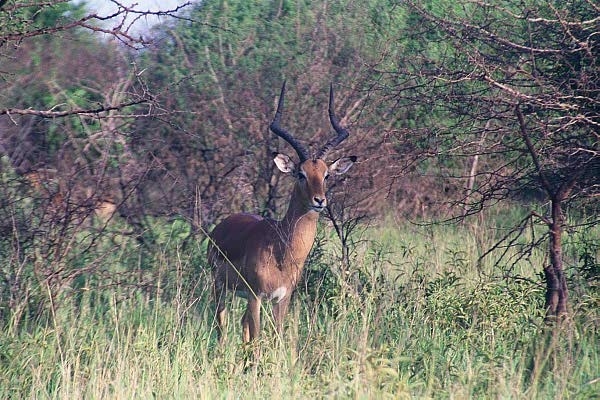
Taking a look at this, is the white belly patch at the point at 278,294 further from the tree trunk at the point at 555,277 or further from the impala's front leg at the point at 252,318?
the tree trunk at the point at 555,277

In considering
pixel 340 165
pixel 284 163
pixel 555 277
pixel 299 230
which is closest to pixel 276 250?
pixel 299 230

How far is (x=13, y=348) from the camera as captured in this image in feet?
16.3

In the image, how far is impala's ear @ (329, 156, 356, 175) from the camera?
725cm

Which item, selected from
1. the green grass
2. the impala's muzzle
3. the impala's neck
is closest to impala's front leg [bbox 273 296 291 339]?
the green grass

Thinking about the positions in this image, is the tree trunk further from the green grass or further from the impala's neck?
the impala's neck

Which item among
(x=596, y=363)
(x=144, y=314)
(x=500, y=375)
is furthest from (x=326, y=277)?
(x=500, y=375)

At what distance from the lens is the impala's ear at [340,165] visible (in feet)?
23.8

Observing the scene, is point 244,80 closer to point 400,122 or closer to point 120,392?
point 400,122

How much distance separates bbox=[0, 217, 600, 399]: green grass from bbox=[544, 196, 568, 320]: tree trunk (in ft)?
0.49

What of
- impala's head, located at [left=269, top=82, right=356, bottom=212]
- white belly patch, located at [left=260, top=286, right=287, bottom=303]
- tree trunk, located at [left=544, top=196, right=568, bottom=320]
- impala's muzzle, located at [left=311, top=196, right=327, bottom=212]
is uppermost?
impala's head, located at [left=269, top=82, right=356, bottom=212]

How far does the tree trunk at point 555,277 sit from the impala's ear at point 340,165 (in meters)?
1.90

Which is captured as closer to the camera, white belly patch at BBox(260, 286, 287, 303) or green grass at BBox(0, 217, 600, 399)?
green grass at BBox(0, 217, 600, 399)

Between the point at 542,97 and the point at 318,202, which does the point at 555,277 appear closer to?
the point at 542,97

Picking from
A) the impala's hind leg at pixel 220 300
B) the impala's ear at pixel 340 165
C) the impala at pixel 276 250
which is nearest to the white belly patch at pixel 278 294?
the impala at pixel 276 250
